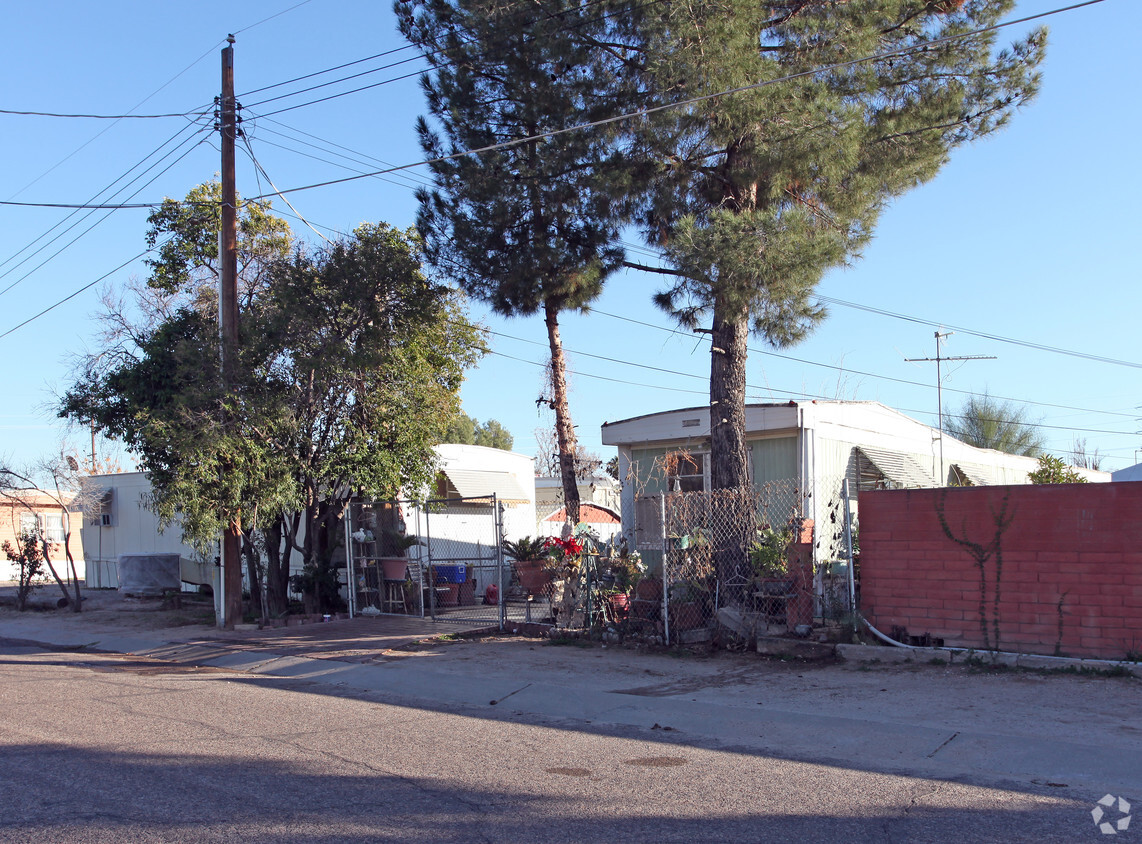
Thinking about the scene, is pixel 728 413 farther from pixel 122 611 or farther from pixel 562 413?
pixel 122 611

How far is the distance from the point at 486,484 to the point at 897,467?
894 cm

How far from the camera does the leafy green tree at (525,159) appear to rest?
12.7m

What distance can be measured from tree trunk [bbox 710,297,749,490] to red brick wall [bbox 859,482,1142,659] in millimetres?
1879

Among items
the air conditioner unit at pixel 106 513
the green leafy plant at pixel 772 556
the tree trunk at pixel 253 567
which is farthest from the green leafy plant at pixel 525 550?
the air conditioner unit at pixel 106 513

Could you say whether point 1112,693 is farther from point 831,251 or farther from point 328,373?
point 328,373

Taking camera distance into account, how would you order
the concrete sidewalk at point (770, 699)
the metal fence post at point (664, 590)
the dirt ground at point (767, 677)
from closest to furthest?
the concrete sidewalk at point (770, 699) → the dirt ground at point (767, 677) → the metal fence post at point (664, 590)

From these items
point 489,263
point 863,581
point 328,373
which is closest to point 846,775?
point 863,581

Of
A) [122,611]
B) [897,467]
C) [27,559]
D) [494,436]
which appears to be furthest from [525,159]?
[494,436]

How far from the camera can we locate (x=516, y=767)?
662cm

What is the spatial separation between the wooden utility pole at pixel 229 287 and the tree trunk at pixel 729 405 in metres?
7.64

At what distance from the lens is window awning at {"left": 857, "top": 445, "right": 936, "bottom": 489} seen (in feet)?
51.6

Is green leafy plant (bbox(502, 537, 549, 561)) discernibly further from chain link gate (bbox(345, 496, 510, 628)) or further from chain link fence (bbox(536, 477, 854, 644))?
chain link fence (bbox(536, 477, 854, 644))

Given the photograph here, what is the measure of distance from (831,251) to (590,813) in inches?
299

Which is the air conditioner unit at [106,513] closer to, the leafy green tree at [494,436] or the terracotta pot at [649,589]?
the terracotta pot at [649,589]
